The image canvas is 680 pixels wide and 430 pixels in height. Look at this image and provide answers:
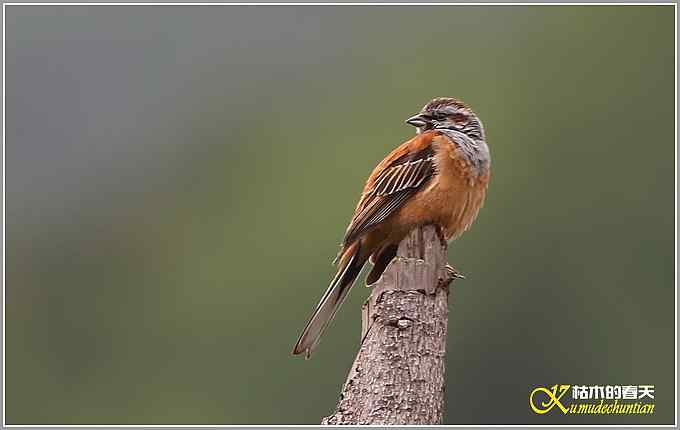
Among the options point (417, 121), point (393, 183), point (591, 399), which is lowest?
point (591, 399)

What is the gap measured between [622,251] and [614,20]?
10.3 meters

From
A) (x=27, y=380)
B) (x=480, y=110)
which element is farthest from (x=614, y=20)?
(x=27, y=380)

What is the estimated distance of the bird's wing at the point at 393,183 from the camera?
339 inches

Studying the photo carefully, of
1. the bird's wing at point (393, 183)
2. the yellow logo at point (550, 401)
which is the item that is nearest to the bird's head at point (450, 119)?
the bird's wing at point (393, 183)

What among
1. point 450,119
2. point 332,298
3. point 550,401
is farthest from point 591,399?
point 450,119

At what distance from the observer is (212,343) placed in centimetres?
2320

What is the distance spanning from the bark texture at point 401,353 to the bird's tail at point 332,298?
0.79 meters

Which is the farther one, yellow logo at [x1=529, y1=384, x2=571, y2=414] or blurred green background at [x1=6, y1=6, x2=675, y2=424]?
blurred green background at [x1=6, y1=6, x2=675, y2=424]

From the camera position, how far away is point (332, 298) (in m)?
8.24

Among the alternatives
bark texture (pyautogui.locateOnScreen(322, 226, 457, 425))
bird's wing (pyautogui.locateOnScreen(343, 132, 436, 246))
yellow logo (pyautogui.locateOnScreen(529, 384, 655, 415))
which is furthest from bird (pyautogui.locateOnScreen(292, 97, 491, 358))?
yellow logo (pyautogui.locateOnScreen(529, 384, 655, 415))

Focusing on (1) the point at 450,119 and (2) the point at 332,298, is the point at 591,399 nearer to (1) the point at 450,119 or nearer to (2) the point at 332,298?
(2) the point at 332,298

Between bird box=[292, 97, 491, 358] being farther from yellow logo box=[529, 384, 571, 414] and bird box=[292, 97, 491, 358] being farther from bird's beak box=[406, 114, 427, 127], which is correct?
yellow logo box=[529, 384, 571, 414]

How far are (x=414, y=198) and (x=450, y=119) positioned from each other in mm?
845

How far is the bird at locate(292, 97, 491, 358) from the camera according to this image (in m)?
8.59
